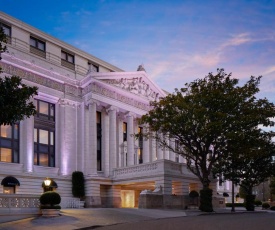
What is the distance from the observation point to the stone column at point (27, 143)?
43.1 meters

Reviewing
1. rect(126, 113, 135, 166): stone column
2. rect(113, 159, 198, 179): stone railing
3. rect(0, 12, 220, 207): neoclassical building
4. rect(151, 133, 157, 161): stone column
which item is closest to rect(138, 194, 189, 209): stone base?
rect(0, 12, 220, 207): neoclassical building

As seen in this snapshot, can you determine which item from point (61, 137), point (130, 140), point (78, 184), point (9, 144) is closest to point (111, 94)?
point (130, 140)

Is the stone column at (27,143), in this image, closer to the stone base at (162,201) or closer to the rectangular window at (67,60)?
the rectangular window at (67,60)

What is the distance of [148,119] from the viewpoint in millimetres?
38375

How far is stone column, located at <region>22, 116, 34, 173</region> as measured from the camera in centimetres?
4309

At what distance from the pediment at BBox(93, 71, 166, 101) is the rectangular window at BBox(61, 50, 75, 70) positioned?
635 cm

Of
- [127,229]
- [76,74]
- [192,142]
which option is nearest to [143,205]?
[192,142]

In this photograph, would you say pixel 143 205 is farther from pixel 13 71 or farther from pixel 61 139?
pixel 13 71

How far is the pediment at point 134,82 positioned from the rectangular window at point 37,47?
301 inches

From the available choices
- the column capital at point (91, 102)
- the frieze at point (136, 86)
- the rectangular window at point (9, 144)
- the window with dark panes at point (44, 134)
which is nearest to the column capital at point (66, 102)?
the window with dark panes at point (44, 134)

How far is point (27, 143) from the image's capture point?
43.5 m

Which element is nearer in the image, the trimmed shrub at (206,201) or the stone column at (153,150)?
the trimmed shrub at (206,201)

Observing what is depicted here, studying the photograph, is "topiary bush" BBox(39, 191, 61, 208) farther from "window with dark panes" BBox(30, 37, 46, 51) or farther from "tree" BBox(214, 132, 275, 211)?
"window with dark panes" BBox(30, 37, 46, 51)

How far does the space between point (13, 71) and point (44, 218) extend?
2270 centimetres
